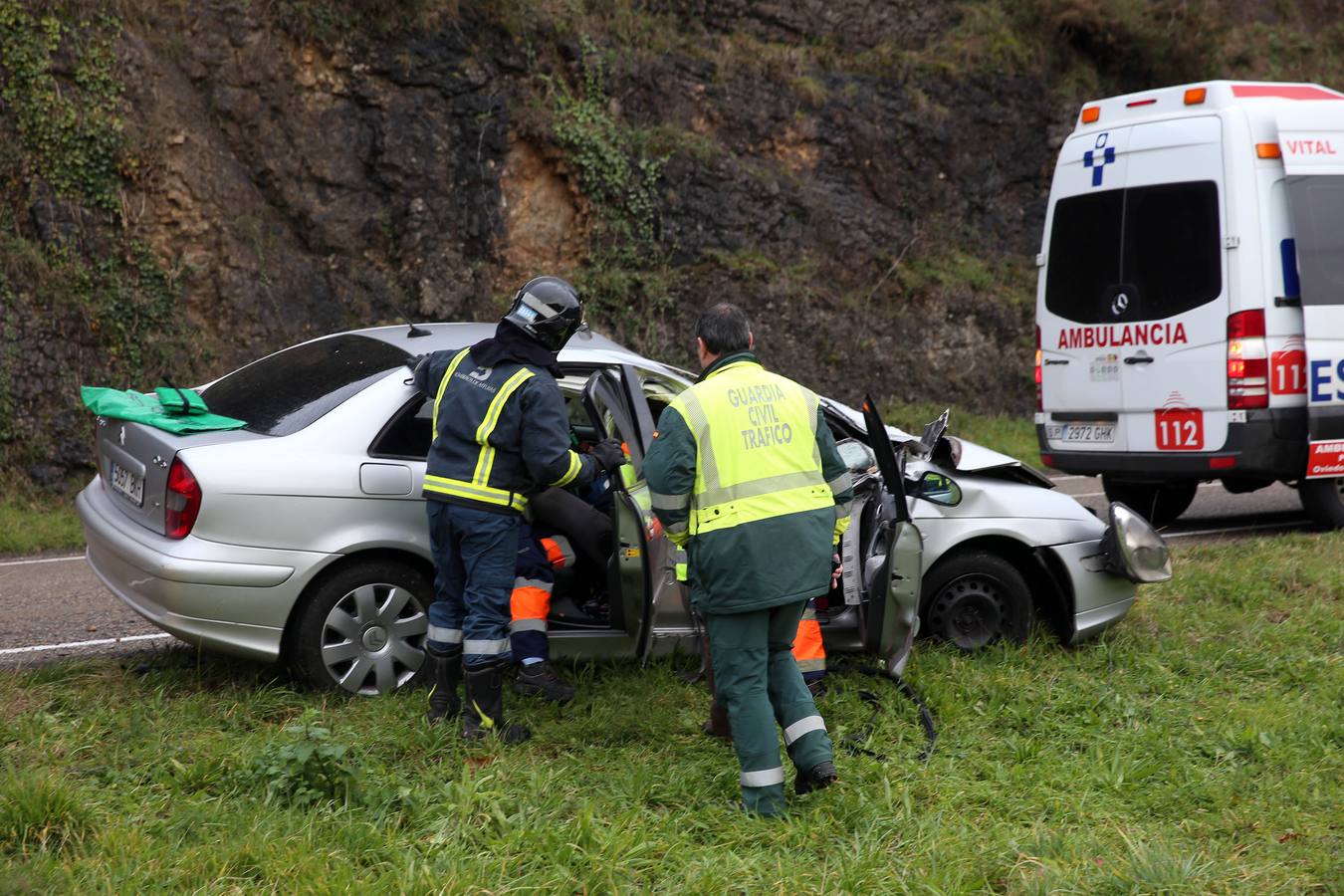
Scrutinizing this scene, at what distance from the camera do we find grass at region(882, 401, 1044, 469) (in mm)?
13695

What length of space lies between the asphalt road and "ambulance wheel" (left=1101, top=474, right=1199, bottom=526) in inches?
4.9

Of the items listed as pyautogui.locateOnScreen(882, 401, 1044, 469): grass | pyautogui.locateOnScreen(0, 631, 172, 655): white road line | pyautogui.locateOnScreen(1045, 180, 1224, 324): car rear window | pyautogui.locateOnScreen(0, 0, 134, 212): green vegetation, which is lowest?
pyautogui.locateOnScreen(0, 631, 172, 655): white road line

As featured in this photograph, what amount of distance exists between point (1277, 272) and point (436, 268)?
786 centimetres

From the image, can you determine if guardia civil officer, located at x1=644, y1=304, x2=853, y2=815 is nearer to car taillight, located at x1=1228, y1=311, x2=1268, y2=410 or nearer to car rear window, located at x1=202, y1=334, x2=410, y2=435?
car rear window, located at x1=202, y1=334, x2=410, y2=435

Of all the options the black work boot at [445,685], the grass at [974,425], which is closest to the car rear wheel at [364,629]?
the black work boot at [445,685]

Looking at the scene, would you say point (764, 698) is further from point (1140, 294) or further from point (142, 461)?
point (1140, 294)

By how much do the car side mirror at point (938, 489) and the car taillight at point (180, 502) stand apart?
3012mm

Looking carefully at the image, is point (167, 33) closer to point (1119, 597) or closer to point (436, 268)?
point (436, 268)

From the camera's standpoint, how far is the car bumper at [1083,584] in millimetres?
5812

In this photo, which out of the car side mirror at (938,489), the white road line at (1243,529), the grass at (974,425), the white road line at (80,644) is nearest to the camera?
the car side mirror at (938,489)

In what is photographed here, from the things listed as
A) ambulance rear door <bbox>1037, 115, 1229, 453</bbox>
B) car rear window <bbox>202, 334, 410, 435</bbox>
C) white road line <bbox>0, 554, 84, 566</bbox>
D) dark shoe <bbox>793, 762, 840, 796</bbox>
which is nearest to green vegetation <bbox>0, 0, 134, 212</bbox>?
white road line <bbox>0, 554, 84, 566</bbox>

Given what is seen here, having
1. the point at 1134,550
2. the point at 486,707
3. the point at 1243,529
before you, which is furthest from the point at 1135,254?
the point at 486,707

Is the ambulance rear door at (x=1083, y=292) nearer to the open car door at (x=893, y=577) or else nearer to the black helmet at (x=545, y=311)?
the open car door at (x=893, y=577)

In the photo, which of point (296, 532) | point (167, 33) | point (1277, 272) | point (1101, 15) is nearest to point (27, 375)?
point (167, 33)
